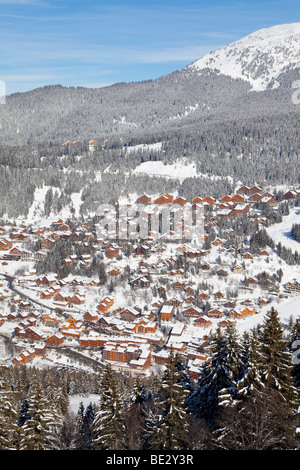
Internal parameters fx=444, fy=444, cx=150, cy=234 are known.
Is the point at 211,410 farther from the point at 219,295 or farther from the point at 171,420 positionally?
the point at 219,295

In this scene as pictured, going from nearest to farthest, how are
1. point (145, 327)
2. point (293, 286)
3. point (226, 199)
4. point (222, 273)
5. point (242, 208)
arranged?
point (145, 327) → point (293, 286) → point (222, 273) → point (242, 208) → point (226, 199)

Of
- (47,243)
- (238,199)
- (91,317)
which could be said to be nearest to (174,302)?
(91,317)

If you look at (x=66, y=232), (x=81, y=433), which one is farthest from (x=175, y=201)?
(x=81, y=433)

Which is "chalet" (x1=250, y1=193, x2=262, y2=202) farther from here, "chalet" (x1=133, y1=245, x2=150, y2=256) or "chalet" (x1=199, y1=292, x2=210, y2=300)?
"chalet" (x1=199, y1=292, x2=210, y2=300)

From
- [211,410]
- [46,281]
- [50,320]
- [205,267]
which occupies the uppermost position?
[211,410]

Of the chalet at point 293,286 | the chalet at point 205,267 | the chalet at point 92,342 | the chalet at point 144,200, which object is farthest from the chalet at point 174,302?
the chalet at point 144,200

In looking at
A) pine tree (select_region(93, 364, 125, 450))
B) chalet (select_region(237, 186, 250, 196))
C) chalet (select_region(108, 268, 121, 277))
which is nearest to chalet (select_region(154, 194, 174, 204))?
chalet (select_region(237, 186, 250, 196))

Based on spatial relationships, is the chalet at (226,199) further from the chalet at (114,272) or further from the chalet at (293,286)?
the chalet at (114,272)
